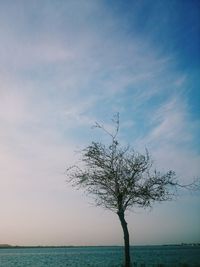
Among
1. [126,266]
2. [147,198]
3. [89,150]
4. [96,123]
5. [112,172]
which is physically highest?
[96,123]

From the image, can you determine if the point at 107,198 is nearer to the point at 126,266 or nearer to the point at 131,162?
the point at 131,162

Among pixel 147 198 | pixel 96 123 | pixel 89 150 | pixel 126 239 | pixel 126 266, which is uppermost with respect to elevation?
pixel 96 123

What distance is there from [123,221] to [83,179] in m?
4.52

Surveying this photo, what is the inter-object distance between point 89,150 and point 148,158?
466 cm

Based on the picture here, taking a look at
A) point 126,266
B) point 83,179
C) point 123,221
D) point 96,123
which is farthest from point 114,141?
point 126,266

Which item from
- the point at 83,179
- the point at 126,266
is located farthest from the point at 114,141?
the point at 126,266

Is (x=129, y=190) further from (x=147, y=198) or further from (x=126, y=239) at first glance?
(x=126, y=239)

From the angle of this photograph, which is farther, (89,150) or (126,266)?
(89,150)

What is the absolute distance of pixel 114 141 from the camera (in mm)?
27172

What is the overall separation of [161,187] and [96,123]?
23.3 ft

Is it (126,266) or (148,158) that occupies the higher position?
(148,158)

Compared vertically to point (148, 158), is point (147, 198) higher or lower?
lower

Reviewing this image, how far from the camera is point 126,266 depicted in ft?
80.8

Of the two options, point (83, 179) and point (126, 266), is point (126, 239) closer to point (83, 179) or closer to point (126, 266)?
point (126, 266)
